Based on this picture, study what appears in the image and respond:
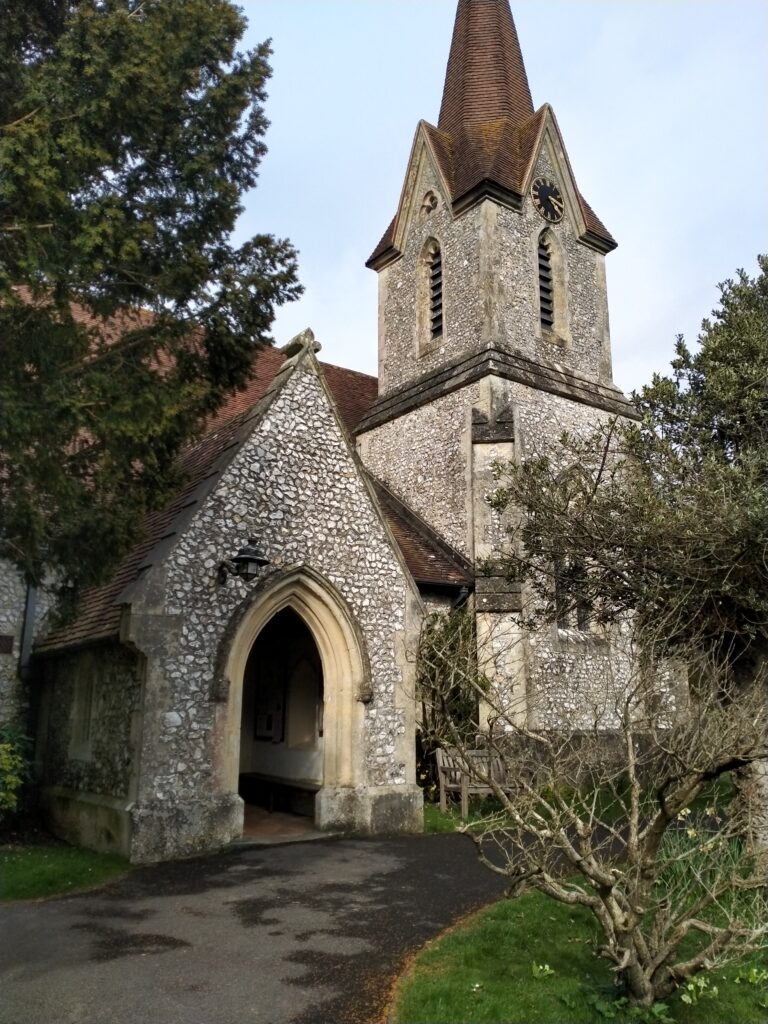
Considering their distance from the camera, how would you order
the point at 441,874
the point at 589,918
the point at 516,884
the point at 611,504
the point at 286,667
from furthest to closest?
1. the point at 286,667
2. the point at 611,504
3. the point at 441,874
4. the point at 589,918
5. the point at 516,884

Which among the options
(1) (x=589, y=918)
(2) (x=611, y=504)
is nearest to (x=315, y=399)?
(2) (x=611, y=504)

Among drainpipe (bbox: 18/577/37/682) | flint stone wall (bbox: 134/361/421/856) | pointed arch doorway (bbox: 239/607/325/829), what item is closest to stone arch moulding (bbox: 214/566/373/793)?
flint stone wall (bbox: 134/361/421/856)

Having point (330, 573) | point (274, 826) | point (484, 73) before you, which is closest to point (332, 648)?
point (330, 573)

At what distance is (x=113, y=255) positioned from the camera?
6016 millimetres

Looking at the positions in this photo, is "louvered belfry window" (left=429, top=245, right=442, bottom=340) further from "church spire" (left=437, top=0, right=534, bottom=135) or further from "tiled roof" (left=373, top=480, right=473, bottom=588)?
"tiled roof" (left=373, top=480, right=473, bottom=588)

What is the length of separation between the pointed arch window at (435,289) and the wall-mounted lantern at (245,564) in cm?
1031

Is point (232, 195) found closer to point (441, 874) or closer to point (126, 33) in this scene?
point (126, 33)

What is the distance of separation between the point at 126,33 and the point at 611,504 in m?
6.36

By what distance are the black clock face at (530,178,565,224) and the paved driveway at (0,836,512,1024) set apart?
14861 millimetres

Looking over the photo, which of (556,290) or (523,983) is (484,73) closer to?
(556,290)

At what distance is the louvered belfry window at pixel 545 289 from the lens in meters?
18.5

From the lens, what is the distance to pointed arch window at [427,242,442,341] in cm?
1883

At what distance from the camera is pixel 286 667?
1350cm

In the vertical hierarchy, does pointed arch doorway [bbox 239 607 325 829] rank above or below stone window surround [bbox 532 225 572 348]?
below
